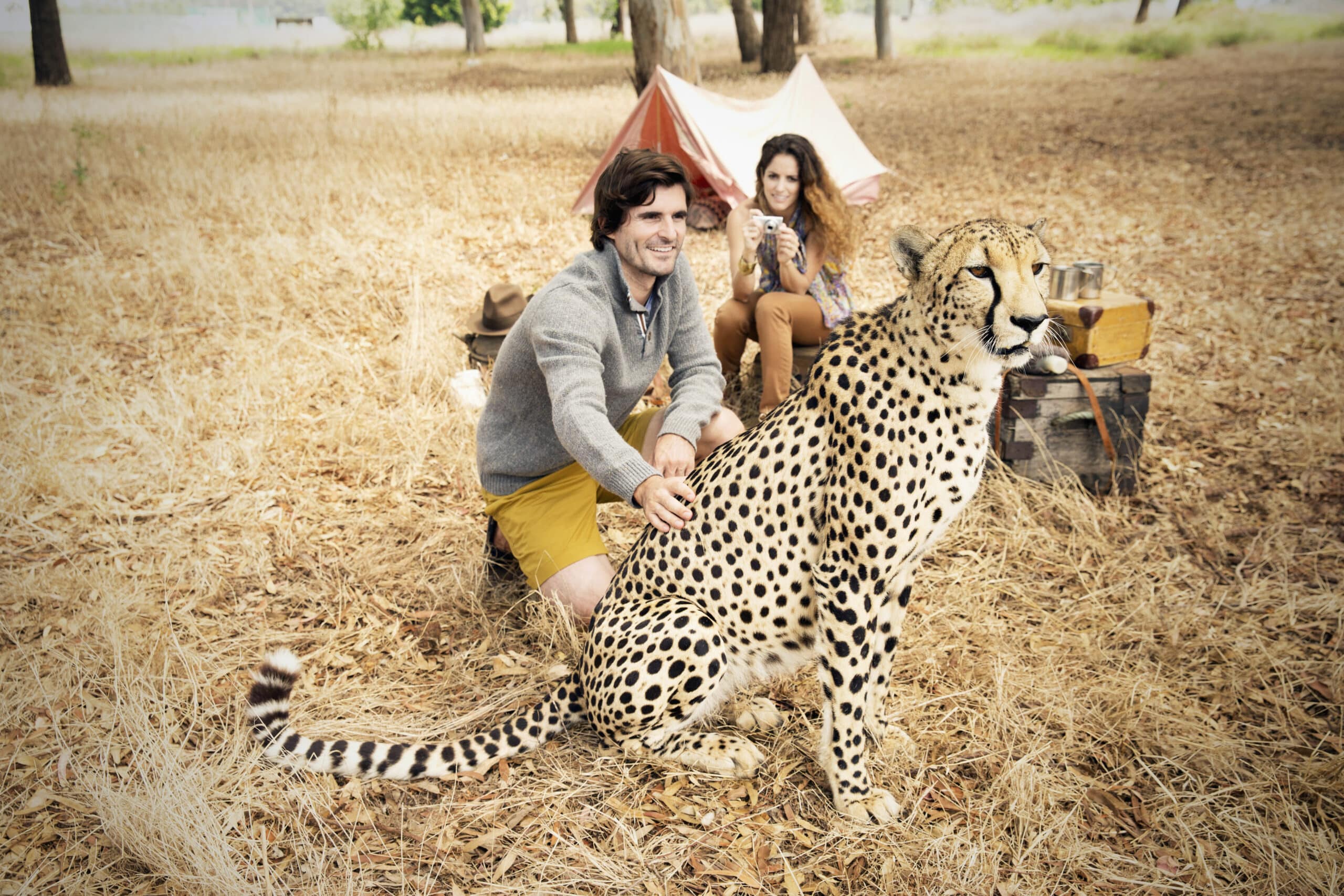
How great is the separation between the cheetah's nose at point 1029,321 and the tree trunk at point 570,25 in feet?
76.5

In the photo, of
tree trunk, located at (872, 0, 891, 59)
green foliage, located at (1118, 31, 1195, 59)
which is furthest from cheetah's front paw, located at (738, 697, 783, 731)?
tree trunk, located at (872, 0, 891, 59)

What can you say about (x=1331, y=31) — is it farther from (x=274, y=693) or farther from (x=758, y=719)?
(x=274, y=693)

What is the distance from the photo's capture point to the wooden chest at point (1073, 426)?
3453 millimetres

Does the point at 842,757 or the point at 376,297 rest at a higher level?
the point at 376,297

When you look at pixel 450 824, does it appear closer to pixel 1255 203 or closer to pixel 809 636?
pixel 809 636

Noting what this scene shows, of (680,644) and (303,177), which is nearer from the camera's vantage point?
(680,644)

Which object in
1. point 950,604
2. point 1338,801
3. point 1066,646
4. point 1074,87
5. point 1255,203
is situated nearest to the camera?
point 1338,801

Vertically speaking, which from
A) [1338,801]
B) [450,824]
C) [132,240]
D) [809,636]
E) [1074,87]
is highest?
[1074,87]

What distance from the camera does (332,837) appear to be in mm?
2037

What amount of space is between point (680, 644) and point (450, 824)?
75 centimetres

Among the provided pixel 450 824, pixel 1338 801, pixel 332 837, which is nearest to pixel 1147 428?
pixel 1338 801

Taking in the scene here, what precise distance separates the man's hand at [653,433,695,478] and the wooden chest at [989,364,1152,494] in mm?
1637

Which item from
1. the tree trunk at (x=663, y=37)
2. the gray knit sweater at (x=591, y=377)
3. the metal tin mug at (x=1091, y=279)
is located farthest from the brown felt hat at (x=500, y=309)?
the tree trunk at (x=663, y=37)

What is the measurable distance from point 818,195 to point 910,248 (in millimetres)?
2000
